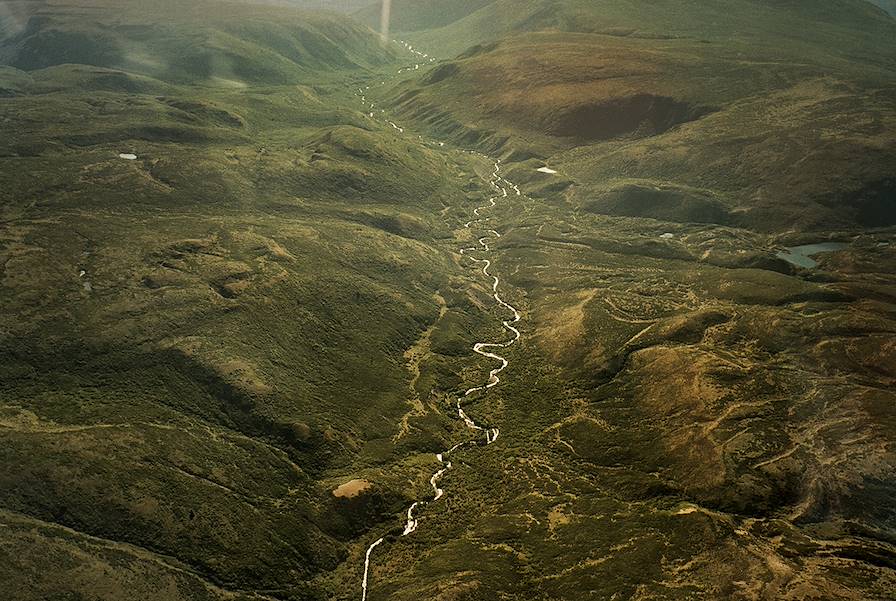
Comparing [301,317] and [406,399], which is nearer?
[406,399]

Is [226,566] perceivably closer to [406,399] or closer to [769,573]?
[406,399]

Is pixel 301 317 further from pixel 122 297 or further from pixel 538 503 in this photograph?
pixel 538 503

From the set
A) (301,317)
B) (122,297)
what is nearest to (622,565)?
(301,317)

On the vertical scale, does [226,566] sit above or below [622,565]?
below

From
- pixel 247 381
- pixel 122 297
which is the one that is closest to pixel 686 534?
pixel 247 381

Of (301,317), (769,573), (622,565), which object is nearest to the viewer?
(769,573)

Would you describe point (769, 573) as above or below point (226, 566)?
above

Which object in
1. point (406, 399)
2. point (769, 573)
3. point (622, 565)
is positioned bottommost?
point (406, 399)

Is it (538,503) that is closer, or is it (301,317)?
(538,503)

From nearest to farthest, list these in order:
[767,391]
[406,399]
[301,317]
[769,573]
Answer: [769,573] < [767,391] < [406,399] < [301,317]
